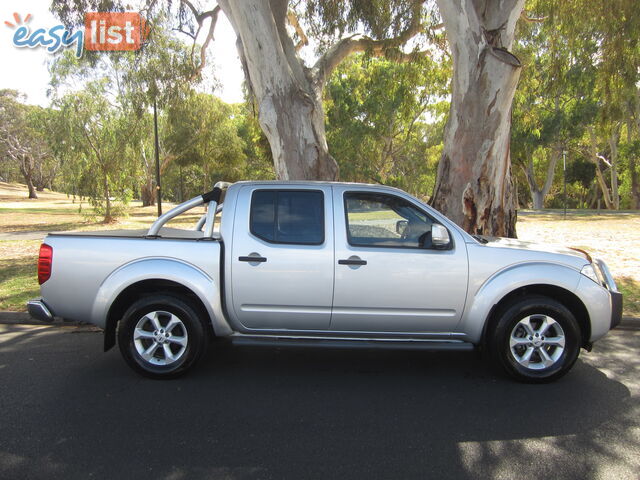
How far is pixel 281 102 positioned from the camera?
352 inches

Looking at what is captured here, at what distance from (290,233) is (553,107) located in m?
33.9

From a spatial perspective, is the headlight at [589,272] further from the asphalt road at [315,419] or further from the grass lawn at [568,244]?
the grass lawn at [568,244]

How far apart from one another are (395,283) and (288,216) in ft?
3.86

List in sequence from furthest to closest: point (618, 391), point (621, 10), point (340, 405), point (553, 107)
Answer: point (553, 107) → point (621, 10) → point (618, 391) → point (340, 405)

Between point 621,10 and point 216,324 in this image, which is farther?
point 621,10

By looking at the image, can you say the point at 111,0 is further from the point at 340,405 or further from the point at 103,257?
the point at 340,405

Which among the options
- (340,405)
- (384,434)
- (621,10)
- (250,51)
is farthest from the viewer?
(621,10)

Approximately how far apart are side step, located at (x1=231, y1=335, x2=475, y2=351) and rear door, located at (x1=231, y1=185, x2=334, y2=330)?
0.39 feet

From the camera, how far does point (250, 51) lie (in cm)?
895

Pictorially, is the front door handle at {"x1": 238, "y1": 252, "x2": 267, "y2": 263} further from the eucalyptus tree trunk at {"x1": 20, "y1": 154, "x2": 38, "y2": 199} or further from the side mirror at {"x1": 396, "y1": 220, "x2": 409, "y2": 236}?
the eucalyptus tree trunk at {"x1": 20, "y1": 154, "x2": 38, "y2": 199}

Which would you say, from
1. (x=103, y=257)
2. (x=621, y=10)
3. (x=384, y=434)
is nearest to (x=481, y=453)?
(x=384, y=434)

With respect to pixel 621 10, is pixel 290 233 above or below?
below

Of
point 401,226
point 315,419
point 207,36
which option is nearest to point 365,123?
point 207,36

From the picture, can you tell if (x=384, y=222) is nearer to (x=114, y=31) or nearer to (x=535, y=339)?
(x=535, y=339)
